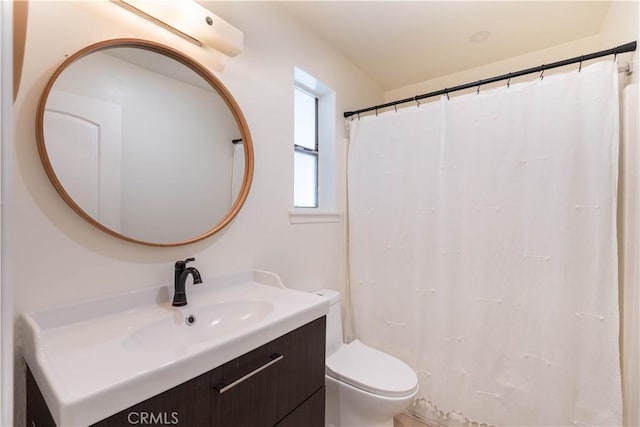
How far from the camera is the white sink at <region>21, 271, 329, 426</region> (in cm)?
59

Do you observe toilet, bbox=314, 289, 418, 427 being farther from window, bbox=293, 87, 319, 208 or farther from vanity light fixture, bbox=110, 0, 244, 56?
vanity light fixture, bbox=110, 0, 244, 56

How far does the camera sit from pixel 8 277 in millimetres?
442

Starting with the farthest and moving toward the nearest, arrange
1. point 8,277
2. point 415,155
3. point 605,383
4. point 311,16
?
1. point 415,155
2. point 311,16
3. point 605,383
4. point 8,277

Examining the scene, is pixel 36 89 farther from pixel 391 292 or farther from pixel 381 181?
pixel 391 292

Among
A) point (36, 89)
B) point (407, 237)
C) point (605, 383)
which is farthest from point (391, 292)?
point (36, 89)

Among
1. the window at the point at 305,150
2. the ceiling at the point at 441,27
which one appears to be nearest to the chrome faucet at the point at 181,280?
the window at the point at 305,150

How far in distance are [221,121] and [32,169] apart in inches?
27.4

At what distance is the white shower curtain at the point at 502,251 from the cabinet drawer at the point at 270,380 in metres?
0.95

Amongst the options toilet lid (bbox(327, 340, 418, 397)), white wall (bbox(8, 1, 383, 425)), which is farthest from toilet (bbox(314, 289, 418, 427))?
white wall (bbox(8, 1, 383, 425))

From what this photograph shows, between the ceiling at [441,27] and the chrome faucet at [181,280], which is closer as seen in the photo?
the chrome faucet at [181,280]

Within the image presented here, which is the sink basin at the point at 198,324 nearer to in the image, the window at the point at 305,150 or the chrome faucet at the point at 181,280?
the chrome faucet at the point at 181,280

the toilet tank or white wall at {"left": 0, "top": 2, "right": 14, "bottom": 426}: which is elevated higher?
white wall at {"left": 0, "top": 2, "right": 14, "bottom": 426}

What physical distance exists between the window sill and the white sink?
44 centimetres

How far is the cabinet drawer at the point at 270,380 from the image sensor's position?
0.78 metres
